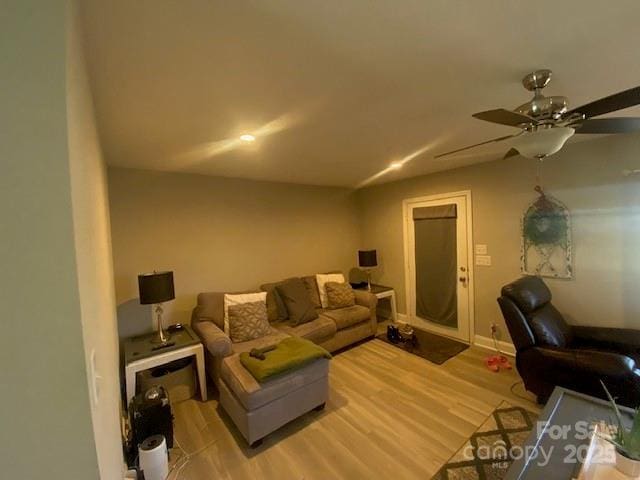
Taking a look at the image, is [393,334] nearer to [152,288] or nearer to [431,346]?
[431,346]

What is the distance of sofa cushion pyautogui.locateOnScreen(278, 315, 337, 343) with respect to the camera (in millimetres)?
3010

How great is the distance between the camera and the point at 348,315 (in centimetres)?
344

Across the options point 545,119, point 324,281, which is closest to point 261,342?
point 324,281

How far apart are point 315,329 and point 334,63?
103 inches

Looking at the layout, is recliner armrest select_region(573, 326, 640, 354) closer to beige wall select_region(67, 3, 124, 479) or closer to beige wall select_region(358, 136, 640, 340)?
beige wall select_region(358, 136, 640, 340)

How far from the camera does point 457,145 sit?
2.50 meters

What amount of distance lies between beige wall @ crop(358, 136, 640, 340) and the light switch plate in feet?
0.25

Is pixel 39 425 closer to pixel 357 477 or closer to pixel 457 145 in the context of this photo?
pixel 357 477

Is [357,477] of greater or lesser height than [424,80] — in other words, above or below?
below

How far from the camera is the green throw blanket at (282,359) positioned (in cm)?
204

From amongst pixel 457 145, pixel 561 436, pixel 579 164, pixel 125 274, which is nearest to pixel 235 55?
pixel 457 145

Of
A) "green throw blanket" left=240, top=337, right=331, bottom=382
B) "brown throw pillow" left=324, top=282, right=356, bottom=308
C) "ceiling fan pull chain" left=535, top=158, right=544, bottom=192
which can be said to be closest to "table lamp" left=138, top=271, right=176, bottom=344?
"green throw blanket" left=240, top=337, right=331, bottom=382

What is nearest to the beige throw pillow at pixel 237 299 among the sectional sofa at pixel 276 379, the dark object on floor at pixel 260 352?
the sectional sofa at pixel 276 379

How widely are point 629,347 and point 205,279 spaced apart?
13.5ft
